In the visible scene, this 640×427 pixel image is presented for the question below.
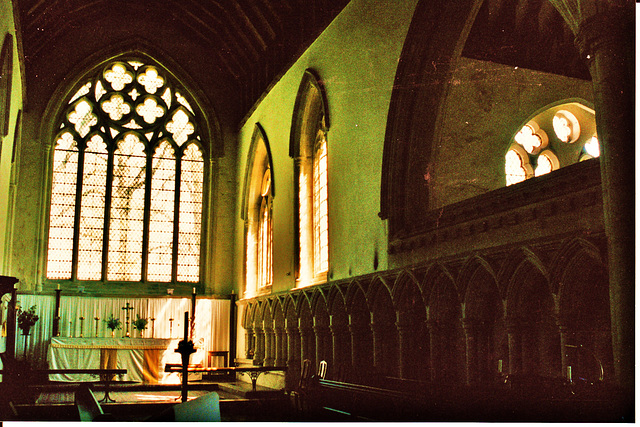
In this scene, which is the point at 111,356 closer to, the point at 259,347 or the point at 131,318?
the point at 131,318

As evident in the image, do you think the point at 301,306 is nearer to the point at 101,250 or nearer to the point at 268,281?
the point at 268,281

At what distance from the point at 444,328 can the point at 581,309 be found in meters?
1.68

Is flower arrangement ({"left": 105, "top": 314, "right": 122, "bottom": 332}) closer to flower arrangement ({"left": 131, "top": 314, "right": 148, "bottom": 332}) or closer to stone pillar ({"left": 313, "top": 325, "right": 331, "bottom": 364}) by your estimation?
flower arrangement ({"left": 131, "top": 314, "right": 148, "bottom": 332})

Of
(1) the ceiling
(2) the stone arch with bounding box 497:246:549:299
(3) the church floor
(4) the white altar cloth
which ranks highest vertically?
(1) the ceiling

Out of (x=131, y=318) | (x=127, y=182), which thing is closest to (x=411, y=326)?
(x=131, y=318)

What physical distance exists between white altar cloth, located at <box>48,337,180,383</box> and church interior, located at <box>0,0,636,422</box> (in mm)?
51

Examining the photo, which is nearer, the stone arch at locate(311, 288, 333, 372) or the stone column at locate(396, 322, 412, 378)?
the stone column at locate(396, 322, 412, 378)

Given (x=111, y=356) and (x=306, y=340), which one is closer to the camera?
(x=306, y=340)

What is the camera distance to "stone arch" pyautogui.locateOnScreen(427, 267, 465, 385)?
6.54 metres

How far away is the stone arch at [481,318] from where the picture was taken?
6.19 metres

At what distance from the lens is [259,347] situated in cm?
1262

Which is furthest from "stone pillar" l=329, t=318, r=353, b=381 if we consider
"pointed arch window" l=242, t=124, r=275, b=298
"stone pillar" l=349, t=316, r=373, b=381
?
"pointed arch window" l=242, t=124, r=275, b=298

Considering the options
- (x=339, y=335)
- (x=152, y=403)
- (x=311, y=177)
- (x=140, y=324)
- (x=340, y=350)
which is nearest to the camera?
(x=152, y=403)

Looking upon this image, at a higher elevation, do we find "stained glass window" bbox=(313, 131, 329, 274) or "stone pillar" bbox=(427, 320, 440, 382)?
"stained glass window" bbox=(313, 131, 329, 274)
